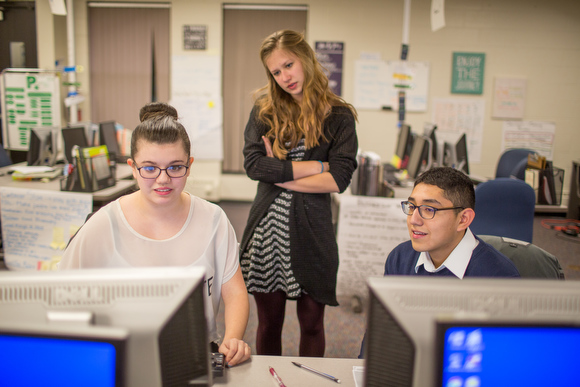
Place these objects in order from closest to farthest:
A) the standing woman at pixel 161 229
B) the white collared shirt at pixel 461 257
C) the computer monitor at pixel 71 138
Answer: the standing woman at pixel 161 229 → the white collared shirt at pixel 461 257 → the computer monitor at pixel 71 138

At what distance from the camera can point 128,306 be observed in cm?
61

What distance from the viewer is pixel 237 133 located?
5.71 meters

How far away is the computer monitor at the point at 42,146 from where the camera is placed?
3689mm

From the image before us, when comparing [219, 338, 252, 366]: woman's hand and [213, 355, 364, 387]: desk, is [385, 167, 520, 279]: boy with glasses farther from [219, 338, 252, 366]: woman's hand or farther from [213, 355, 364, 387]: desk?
[219, 338, 252, 366]: woman's hand

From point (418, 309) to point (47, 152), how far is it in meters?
3.92

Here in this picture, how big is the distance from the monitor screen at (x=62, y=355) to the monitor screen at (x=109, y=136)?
376 centimetres

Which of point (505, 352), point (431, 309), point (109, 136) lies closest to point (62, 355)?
point (431, 309)

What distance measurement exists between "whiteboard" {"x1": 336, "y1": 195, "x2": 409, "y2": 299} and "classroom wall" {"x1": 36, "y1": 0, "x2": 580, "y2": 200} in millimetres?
2939

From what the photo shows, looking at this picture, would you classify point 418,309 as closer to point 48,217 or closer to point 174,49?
point 48,217

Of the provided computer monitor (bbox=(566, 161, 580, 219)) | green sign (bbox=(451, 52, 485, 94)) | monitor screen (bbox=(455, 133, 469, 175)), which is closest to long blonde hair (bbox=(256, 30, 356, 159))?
monitor screen (bbox=(455, 133, 469, 175))

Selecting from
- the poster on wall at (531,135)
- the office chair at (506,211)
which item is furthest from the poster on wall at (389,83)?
the office chair at (506,211)

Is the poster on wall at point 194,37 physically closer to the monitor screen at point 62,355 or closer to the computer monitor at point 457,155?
the computer monitor at point 457,155

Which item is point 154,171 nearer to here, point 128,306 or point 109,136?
point 128,306

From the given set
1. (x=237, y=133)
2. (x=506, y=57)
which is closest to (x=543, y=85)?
(x=506, y=57)
